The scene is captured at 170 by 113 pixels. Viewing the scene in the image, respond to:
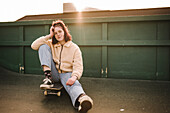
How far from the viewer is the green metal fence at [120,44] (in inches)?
120

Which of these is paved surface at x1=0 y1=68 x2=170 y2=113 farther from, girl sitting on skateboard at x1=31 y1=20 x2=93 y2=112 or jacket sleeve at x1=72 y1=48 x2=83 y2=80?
jacket sleeve at x1=72 y1=48 x2=83 y2=80

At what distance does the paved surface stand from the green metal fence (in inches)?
20.7

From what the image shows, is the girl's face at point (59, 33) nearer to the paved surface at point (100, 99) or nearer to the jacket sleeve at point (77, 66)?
the jacket sleeve at point (77, 66)

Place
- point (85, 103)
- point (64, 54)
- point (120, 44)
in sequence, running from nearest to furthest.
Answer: point (85, 103)
point (64, 54)
point (120, 44)

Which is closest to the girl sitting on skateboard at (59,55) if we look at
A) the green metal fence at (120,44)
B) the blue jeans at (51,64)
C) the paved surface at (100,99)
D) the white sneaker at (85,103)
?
the blue jeans at (51,64)

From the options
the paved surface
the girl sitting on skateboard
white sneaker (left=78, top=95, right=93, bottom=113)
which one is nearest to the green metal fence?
the paved surface

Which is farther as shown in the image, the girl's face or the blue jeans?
the girl's face

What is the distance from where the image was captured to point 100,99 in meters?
2.03

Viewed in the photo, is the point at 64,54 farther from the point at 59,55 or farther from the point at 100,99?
the point at 100,99

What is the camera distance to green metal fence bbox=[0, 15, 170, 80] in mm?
3059

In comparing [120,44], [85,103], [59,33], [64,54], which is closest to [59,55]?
[64,54]

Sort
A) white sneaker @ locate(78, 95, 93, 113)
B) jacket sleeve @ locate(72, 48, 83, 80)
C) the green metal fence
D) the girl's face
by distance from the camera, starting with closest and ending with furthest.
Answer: white sneaker @ locate(78, 95, 93, 113) < jacket sleeve @ locate(72, 48, 83, 80) < the girl's face < the green metal fence

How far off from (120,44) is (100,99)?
1597 millimetres

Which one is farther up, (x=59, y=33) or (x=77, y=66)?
(x=59, y=33)
